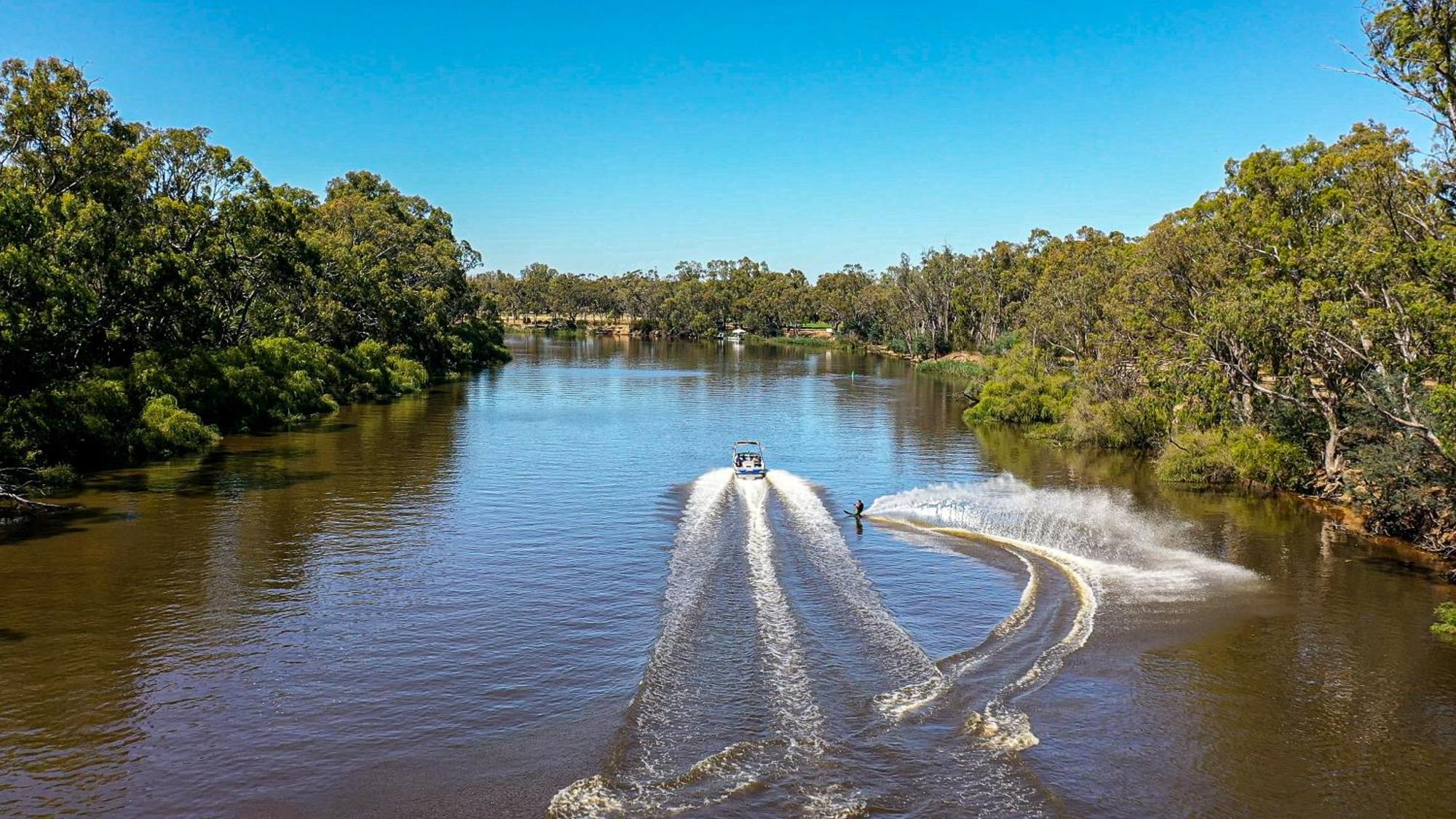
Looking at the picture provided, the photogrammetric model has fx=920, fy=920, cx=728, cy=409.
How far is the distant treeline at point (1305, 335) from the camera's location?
26.7 m

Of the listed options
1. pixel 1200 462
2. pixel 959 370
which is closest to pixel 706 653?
pixel 1200 462

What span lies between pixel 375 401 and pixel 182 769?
63.7 m

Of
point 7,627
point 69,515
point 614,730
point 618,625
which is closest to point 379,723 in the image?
point 614,730

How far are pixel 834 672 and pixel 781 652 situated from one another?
5.08ft

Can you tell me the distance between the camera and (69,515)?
33.5 meters

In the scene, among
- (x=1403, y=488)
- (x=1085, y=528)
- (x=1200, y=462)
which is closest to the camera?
(x=1403, y=488)

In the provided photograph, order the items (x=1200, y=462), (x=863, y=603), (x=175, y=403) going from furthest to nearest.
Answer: (x=175, y=403), (x=1200, y=462), (x=863, y=603)

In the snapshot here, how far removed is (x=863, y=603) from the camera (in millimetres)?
24906

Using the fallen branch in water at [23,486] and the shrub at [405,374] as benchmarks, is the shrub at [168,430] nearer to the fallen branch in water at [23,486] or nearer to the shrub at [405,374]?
the fallen branch in water at [23,486]

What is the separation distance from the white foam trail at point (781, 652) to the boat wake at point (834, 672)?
0.05 metres

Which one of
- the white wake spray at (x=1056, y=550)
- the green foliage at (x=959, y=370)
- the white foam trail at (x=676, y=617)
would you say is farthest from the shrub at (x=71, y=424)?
the green foliage at (x=959, y=370)

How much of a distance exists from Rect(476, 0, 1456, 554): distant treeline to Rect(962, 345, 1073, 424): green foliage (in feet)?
0.55

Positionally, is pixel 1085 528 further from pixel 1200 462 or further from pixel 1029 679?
pixel 1029 679

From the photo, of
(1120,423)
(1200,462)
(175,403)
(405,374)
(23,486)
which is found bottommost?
(1200,462)
